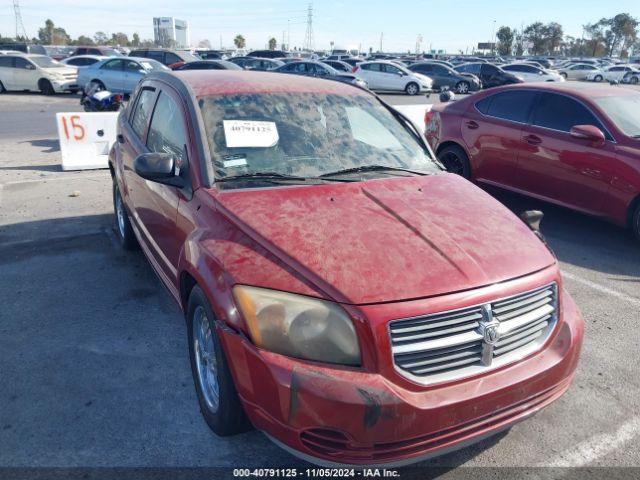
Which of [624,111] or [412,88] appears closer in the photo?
[624,111]

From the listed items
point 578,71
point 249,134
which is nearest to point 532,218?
point 249,134

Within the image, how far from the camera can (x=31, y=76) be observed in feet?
68.6

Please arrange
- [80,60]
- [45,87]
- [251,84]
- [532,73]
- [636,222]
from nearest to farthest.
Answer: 1. [251,84]
2. [636,222]
3. [45,87]
4. [80,60]
5. [532,73]

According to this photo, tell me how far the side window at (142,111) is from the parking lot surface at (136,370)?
1305 mm

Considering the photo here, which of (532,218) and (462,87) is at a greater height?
(532,218)

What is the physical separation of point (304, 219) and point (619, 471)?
2.01 m

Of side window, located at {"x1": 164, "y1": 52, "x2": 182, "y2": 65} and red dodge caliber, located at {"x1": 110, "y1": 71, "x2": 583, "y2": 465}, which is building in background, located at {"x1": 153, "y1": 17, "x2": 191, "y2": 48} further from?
red dodge caliber, located at {"x1": 110, "y1": 71, "x2": 583, "y2": 465}

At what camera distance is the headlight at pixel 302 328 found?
2168mm

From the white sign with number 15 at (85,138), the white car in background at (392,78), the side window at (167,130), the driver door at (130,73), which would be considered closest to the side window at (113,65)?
the driver door at (130,73)

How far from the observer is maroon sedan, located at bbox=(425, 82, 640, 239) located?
227 inches

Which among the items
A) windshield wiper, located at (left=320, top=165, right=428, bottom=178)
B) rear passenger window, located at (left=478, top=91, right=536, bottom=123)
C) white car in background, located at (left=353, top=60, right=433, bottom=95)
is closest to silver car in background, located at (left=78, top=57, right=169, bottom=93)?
white car in background, located at (left=353, top=60, right=433, bottom=95)

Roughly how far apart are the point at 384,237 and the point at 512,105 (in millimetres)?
5295

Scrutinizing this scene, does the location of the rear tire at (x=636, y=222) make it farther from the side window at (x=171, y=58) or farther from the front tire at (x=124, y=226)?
the side window at (x=171, y=58)

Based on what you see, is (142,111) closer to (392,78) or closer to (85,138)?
(85,138)
